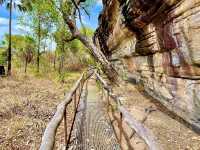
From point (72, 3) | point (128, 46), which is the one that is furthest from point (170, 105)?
point (72, 3)

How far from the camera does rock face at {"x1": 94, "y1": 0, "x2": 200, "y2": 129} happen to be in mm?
7941

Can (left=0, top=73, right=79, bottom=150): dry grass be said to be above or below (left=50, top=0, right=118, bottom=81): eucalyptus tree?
below

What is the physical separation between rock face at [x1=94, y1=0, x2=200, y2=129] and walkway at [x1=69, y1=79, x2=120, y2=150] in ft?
7.30

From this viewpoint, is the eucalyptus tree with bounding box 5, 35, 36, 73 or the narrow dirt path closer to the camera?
the narrow dirt path

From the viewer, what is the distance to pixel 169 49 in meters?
10.2

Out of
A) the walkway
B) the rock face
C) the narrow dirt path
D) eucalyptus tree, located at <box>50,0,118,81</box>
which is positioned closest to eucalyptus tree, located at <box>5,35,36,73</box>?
eucalyptus tree, located at <box>50,0,118,81</box>

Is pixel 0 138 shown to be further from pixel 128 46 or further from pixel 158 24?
pixel 128 46

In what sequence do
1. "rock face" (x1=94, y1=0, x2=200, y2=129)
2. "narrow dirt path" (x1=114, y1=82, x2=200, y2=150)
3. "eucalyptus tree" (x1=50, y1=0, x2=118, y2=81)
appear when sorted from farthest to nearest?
"eucalyptus tree" (x1=50, y1=0, x2=118, y2=81) < "rock face" (x1=94, y1=0, x2=200, y2=129) < "narrow dirt path" (x1=114, y1=82, x2=200, y2=150)

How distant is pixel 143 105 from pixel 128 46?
6432 millimetres

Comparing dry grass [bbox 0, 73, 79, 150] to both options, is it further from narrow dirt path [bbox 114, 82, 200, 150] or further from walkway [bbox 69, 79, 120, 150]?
narrow dirt path [bbox 114, 82, 200, 150]

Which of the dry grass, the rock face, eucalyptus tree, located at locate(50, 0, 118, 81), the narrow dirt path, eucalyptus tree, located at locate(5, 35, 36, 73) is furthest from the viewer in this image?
eucalyptus tree, located at locate(5, 35, 36, 73)

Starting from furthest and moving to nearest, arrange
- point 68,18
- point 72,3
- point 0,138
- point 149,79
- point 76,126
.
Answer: point 72,3 → point 68,18 → point 149,79 → point 76,126 → point 0,138

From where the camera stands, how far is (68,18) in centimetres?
1747

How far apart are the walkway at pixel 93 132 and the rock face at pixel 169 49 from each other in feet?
7.30
